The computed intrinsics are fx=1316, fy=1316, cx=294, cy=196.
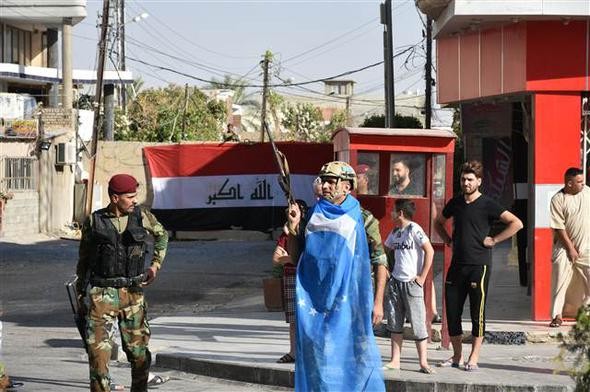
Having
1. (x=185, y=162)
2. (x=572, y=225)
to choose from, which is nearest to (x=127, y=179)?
(x=572, y=225)

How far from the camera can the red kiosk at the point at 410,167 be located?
12953mm

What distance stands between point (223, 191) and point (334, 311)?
99.6 feet

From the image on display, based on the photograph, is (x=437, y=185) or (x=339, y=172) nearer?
(x=339, y=172)

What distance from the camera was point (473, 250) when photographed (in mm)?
11047

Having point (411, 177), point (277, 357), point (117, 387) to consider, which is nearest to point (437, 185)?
point (411, 177)

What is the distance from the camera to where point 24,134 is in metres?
41.0

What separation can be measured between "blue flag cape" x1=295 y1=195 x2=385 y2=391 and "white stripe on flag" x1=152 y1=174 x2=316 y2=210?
29852 mm

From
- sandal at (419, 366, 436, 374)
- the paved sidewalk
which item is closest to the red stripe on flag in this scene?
the paved sidewalk

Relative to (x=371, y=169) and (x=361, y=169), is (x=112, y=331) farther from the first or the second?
(x=371, y=169)

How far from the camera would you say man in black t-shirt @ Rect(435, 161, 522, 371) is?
11039mm

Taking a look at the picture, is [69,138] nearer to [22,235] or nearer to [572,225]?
[22,235]

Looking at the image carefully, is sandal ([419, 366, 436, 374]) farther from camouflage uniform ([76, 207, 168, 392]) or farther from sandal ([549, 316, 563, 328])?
sandal ([549, 316, 563, 328])

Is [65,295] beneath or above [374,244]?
beneath

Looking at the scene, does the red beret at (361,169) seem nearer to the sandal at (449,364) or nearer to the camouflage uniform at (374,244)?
the sandal at (449,364)
